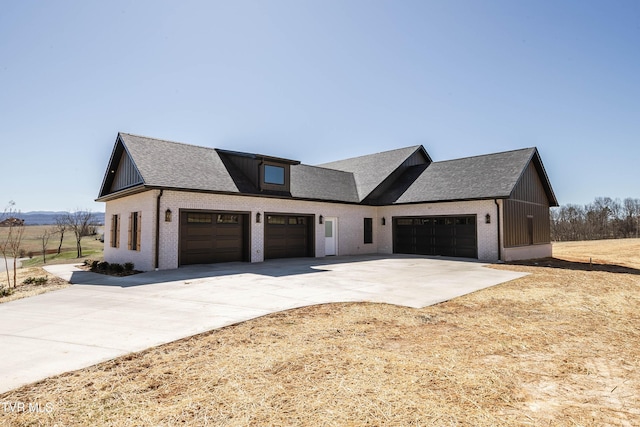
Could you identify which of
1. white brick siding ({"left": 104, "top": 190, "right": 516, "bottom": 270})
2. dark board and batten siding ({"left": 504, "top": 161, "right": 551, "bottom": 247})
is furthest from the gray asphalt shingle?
dark board and batten siding ({"left": 504, "top": 161, "right": 551, "bottom": 247})

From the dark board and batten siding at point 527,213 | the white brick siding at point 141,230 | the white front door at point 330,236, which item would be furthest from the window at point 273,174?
the dark board and batten siding at point 527,213

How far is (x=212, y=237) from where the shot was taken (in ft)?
47.2

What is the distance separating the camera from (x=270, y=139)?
22.5 metres

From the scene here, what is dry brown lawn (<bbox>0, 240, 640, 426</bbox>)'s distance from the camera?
2762 mm

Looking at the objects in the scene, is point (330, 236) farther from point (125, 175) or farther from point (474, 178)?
point (125, 175)

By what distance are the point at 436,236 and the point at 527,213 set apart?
5.17 metres

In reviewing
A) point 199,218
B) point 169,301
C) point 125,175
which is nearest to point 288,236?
point 199,218

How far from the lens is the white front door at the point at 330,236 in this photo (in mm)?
18766

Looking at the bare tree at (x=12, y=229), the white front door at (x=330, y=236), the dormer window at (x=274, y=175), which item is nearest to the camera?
the bare tree at (x=12, y=229)

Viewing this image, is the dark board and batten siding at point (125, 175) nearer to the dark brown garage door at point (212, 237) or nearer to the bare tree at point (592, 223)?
the dark brown garage door at point (212, 237)

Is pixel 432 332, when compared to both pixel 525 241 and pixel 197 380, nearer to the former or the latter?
pixel 197 380

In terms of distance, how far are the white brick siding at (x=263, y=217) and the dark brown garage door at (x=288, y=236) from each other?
0.40m

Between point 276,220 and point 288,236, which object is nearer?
point 276,220

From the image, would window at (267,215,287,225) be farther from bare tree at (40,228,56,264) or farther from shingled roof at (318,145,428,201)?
bare tree at (40,228,56,264)
